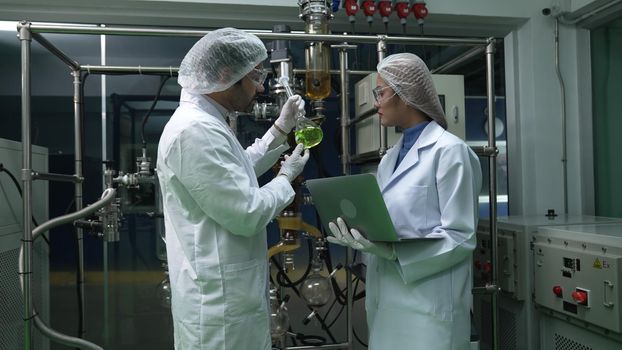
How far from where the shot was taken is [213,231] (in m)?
1.22

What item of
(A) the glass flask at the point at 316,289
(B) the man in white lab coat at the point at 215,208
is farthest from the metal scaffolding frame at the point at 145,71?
(B) the man in white lab coat at the point at 215,208

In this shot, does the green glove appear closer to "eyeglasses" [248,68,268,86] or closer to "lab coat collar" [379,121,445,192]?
"lab coat collar" [379,121,445,192]

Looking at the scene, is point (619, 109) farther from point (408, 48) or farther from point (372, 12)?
point (372, 12)

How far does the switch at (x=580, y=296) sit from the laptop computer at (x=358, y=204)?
0.80 meters

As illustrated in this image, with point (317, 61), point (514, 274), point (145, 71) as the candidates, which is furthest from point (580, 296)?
point (145, 71)

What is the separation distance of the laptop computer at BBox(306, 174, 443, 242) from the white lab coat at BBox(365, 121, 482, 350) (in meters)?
0.08

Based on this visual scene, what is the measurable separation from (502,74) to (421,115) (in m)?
1.48

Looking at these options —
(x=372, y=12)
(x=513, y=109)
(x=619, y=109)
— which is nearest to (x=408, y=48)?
(x=372, y=12)

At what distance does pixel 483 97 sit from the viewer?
268cm

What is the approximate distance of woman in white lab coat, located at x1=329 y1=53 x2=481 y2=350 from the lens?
1.28 m

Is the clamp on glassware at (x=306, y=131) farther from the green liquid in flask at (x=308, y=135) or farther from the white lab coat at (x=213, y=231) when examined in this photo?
the white lab coat at (x=213, y=231)

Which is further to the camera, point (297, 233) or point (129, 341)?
point (129, 341)

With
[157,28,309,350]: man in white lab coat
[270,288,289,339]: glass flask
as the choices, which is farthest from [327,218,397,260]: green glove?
[270,288,289,339]: glass flask

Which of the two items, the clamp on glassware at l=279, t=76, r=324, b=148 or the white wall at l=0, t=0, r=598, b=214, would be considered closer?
the clamp on glassware at l=279, t=76, r=324, b=148
